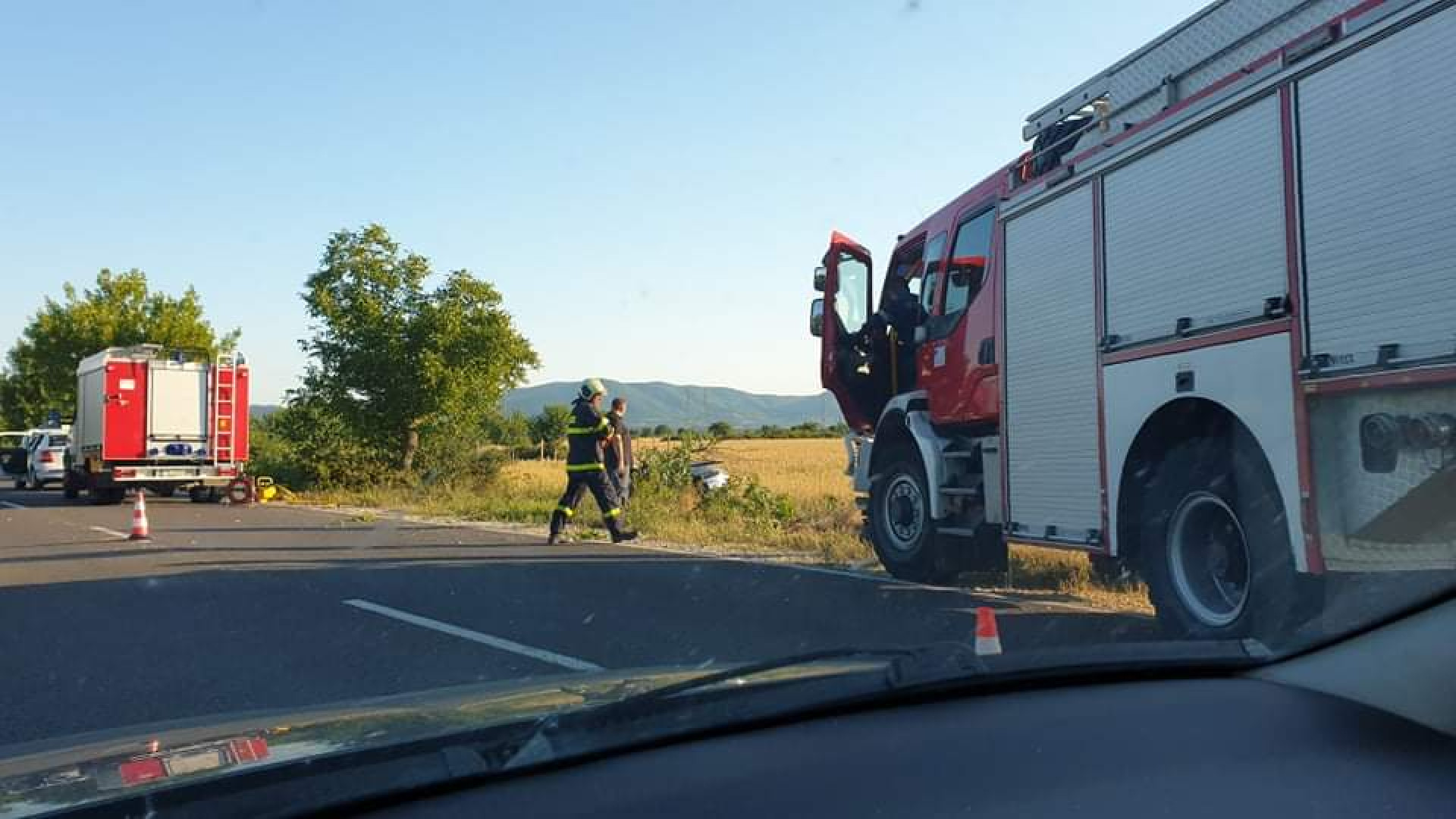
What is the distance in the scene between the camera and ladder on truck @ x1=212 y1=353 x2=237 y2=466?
2436 cm

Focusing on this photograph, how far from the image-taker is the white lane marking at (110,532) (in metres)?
14.9

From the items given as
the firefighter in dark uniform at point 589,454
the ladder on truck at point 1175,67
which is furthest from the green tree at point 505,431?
the ladder on truck at point 1175,67

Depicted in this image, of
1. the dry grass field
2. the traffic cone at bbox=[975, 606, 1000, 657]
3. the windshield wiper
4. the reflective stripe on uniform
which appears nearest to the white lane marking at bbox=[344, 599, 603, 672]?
the traffic cone at bbox=[975, 606, 1000, 657]

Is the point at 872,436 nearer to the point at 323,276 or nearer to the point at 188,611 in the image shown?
the point at 188,611

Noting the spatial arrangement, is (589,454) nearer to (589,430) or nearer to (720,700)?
(589,430)

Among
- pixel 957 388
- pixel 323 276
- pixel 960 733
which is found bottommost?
pixel 960 733

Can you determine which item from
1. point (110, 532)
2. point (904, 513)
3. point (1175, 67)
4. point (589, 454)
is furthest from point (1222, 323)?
point (110, 532)

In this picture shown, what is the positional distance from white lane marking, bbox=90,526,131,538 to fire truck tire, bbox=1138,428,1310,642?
1310cm

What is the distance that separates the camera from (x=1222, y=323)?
5.71m

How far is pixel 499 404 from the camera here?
2789 cm

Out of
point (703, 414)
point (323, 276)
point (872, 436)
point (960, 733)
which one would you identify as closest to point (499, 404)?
point (323, 276)

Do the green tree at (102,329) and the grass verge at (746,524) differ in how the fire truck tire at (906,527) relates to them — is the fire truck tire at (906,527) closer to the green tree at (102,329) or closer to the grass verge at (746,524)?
the grass verge at (746,524)

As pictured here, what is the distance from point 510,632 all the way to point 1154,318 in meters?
4.17

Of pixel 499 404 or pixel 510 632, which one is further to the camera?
pixel 499 404
